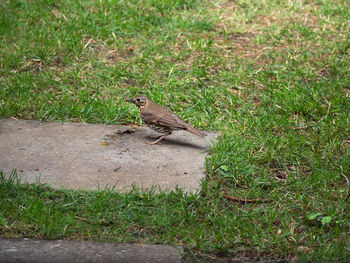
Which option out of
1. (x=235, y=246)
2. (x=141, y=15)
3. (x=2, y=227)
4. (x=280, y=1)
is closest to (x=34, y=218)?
(x=2, y=227)

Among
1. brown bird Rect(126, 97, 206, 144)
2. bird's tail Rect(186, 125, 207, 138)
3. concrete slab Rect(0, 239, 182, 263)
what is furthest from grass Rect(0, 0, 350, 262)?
brown bird Rect(126, 97, 206, 144)

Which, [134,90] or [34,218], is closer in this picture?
[34,218]

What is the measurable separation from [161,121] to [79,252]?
6.97 ft

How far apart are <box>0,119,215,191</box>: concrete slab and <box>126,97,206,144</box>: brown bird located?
15 cm

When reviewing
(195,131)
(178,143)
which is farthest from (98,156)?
(195,131)

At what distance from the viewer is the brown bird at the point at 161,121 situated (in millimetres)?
5688

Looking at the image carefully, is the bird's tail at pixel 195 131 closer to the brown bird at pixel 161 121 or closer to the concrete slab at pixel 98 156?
the brown bird at pixel 161 121

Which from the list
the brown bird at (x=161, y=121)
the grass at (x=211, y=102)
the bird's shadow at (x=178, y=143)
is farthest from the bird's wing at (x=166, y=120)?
the grass at (x=211, y=102)

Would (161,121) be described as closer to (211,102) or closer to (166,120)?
(166,120)

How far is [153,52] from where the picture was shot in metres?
7.80

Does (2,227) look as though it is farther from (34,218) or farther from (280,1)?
(280,1)

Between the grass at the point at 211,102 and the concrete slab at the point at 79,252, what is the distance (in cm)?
13

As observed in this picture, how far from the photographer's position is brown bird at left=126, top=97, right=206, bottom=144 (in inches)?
224

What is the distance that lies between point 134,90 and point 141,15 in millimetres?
2248
